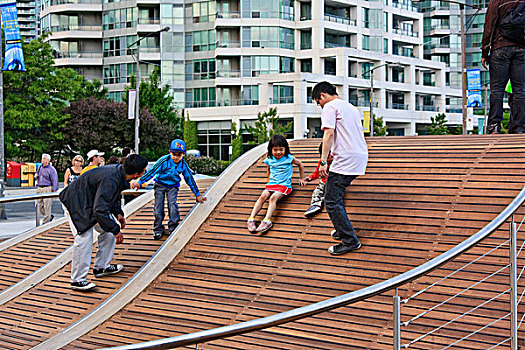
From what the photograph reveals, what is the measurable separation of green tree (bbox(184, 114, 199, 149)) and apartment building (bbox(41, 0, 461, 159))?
817 millimetres

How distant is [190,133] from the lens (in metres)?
59.3

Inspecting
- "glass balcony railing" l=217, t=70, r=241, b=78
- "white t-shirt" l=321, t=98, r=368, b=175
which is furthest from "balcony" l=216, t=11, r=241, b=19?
"white t-shirt" l=321, t=98, r=368, b=175

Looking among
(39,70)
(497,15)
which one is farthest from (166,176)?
(39,70)

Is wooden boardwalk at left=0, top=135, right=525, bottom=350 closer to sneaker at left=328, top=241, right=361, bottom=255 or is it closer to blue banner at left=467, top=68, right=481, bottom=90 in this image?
sneaker at left=328, top=241, right=361, bottom=255

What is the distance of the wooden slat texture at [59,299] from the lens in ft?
25.4

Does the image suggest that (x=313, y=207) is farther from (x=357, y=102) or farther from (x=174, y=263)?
(x=357, y=102)

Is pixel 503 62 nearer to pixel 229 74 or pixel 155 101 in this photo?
pixel 155 101

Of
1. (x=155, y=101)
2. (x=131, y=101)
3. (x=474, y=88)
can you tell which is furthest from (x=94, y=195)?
(x=155, y=101)

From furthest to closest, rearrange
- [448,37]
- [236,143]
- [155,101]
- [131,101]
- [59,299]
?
[448,37]
[155,101]
[236,143]
[131,101]
[59,299]

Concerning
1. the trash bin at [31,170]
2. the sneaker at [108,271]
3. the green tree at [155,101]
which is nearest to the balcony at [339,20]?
the green tree at [155,101]

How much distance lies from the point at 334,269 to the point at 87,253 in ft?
11.0

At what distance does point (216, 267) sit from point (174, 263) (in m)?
0.74

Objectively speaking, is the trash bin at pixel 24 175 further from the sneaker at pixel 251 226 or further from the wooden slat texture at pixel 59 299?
the sneaker at pixel 251 226

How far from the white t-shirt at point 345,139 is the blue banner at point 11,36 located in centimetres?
1511
